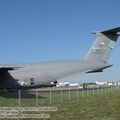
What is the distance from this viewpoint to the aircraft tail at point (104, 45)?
38.1m

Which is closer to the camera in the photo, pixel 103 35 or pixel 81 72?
pixel 81 72

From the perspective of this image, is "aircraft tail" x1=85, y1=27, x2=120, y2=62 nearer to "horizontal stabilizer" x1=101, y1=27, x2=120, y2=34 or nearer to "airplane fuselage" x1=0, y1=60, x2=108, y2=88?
"horizontal stabilizer" x1=101, y1=27, x2=120, y2=34

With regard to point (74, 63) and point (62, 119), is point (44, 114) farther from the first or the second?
point (74, 63)

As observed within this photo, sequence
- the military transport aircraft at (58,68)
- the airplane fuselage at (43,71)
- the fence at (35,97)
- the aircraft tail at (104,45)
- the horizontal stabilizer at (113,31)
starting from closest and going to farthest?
the fence at (35,97) → the military transport aircraft at (58,68) → the airplane fuselage at (43,71) → the horizontal stabilizer at (113,31) → the aircraft tail at (104,45)

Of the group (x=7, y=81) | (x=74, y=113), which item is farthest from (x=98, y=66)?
(x=74, y=113)

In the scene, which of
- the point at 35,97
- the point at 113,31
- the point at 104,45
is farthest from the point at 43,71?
the point at 113,31

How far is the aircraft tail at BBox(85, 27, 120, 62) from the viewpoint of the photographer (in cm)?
3809

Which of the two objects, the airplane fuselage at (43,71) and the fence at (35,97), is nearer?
the fence at (35,97)

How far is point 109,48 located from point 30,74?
416 inches

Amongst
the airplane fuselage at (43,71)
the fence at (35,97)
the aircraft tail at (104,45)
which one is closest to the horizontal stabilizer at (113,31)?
the aircraft tail at (104,45)

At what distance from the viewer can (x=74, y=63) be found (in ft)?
119

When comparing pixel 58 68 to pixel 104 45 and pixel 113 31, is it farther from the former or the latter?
→ pixel 113 31

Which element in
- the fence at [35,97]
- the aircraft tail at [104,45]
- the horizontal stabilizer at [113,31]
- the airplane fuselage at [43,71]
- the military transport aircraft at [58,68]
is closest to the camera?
the fence at [35,97]

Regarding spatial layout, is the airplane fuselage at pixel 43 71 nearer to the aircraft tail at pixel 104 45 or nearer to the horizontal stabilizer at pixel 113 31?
the aircraft tail at pixel 104 45
